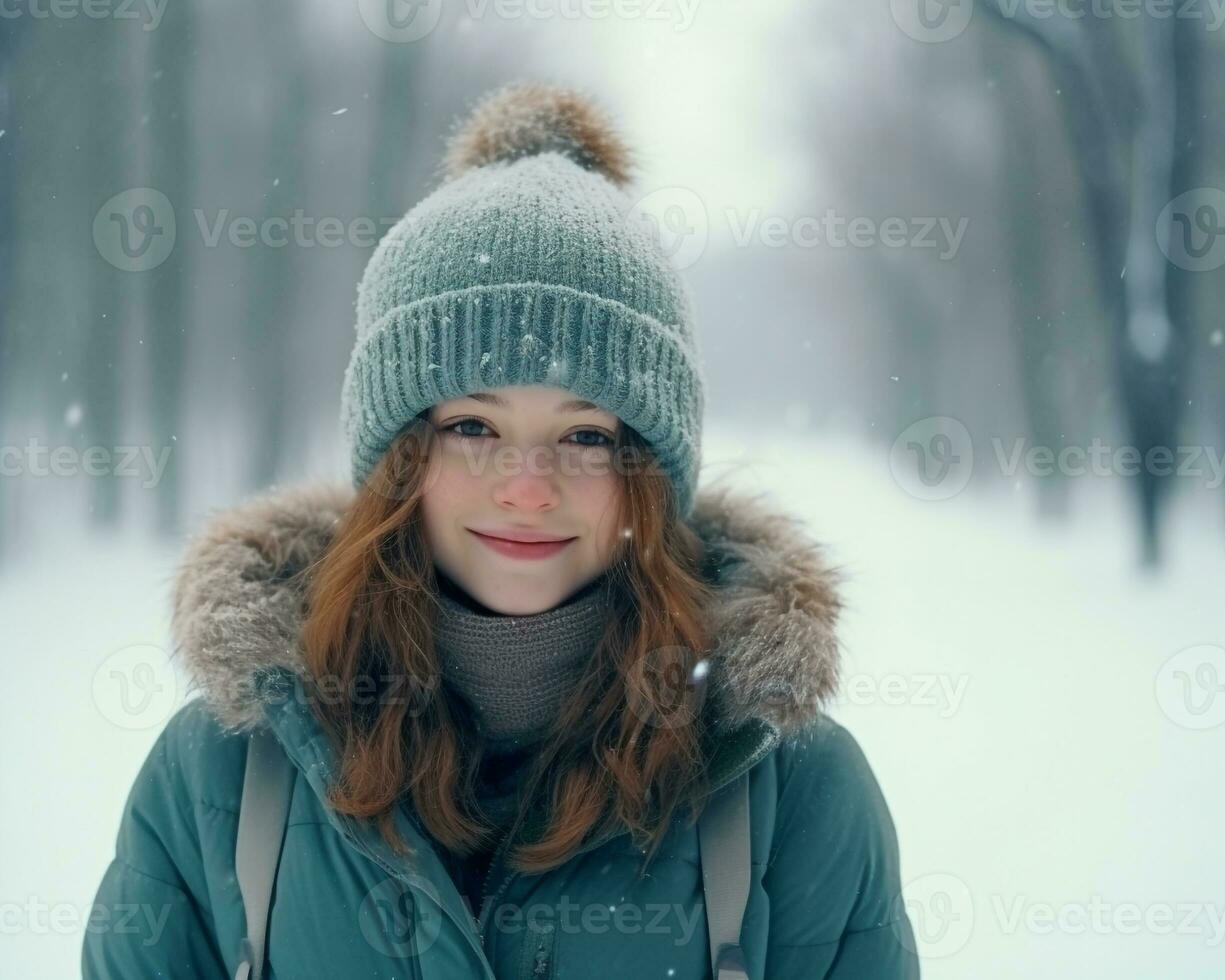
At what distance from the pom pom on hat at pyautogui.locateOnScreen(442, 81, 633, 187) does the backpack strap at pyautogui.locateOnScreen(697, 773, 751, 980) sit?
3.63ft

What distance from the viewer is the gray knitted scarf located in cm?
144

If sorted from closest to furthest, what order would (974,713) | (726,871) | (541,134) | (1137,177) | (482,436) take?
(726,871), (482,436), (541,134), (974,713), (1137,177)

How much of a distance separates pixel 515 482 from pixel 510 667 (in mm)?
289

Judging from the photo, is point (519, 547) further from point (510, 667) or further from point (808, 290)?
point (808, 290)

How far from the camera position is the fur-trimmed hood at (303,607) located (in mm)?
1362

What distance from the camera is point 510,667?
1444 mm

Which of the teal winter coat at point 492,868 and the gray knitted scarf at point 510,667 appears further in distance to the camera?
the gray knitted scarf at point 510,667

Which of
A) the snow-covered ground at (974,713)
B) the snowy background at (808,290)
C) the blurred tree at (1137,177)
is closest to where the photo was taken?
the snow-covered ground at (974,713)

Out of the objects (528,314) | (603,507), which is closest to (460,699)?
(603,507)

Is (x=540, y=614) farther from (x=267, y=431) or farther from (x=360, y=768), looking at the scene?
(x=267, y=431)

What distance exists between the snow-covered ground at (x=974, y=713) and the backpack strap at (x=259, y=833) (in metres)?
0.94

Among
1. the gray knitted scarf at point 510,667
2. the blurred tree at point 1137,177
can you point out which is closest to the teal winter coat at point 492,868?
the gray knitted scarf at point 510,667

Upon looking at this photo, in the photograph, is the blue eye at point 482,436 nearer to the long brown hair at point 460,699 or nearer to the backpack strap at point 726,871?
the long brown hair at point 460,699

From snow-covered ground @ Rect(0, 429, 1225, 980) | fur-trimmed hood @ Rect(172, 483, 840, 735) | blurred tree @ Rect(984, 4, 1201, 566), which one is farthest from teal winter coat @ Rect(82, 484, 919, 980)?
blurred tree @ Rect(984, 4, 1201, 566)
